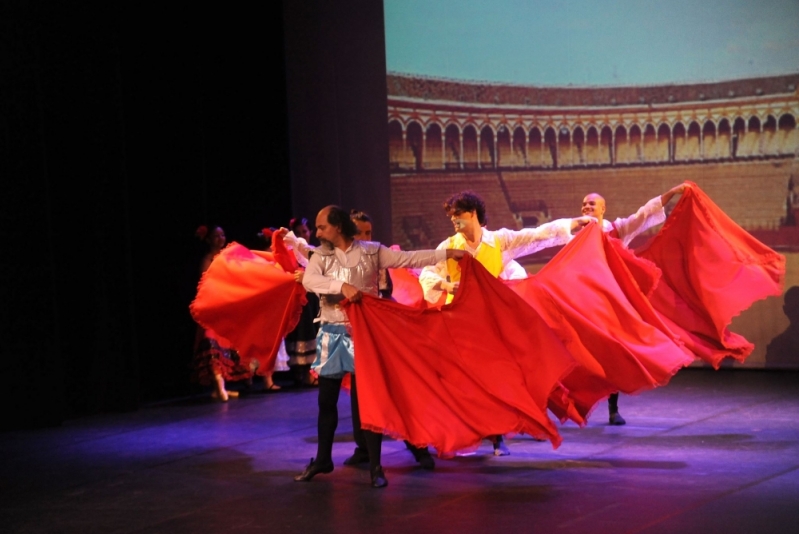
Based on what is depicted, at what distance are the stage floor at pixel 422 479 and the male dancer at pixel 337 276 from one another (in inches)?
16.2

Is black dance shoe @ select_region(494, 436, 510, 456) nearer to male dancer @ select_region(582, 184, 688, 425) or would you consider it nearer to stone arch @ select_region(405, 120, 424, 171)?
male dancer @ select_region(582, 184, 688, 425)

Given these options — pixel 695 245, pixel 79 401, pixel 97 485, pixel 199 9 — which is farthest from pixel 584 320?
pixel 199 9

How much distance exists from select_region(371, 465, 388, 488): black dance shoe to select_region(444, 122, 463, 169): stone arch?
4.95m

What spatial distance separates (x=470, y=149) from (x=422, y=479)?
4949 mm

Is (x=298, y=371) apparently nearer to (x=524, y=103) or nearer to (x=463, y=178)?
(x=463, y=178)

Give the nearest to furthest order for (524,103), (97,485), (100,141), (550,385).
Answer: (550,385)
(97,485)
(100,141)
(524,103)

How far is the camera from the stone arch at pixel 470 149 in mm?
9297

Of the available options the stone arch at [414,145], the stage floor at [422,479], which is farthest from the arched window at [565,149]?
the stage floor at [422,479]

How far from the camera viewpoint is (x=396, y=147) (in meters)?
9.34

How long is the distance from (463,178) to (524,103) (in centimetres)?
88

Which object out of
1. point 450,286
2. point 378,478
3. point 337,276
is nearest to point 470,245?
point 450,286

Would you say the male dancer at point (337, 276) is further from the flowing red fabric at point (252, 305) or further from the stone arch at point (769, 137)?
the stone arch at point (769, 137)

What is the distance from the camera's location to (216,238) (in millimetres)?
7727

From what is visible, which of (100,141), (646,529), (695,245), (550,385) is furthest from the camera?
(100,141)
